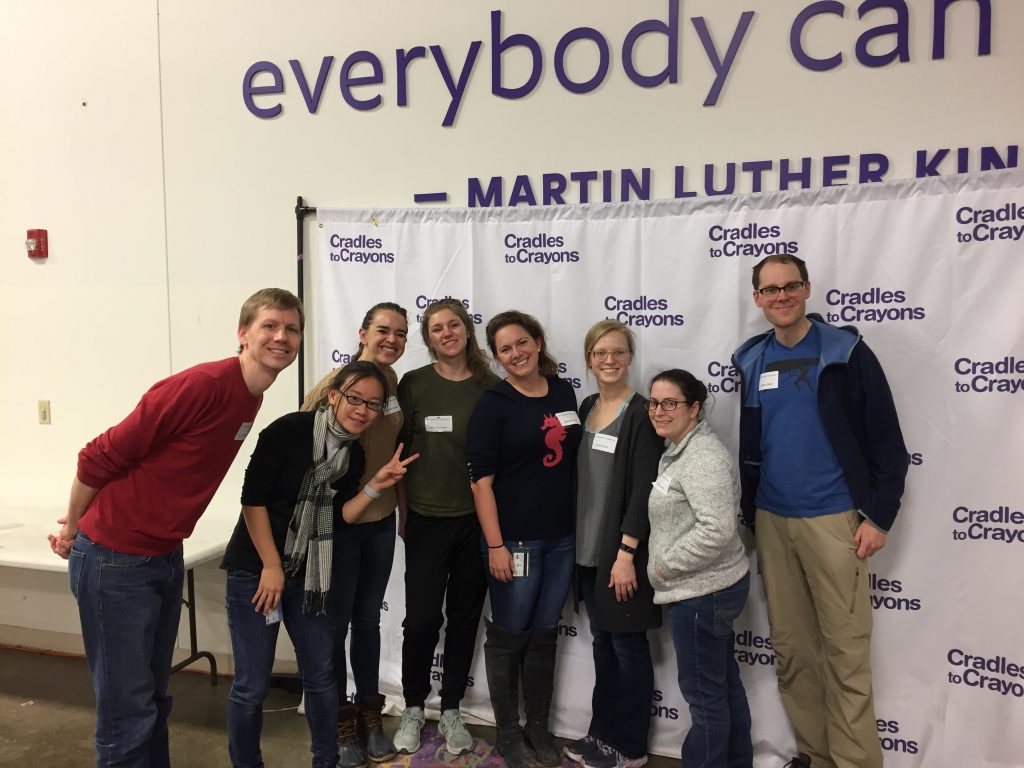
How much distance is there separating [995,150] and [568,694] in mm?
2461

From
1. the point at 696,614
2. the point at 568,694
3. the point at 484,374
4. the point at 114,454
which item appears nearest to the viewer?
the point at 114,454

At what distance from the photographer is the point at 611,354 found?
2.18 metres

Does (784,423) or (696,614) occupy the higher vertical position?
(784,423)

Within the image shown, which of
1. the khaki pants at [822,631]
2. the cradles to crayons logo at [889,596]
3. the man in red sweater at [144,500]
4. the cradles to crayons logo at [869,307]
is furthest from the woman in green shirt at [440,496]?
the cradles to crayons logo at [889,596]

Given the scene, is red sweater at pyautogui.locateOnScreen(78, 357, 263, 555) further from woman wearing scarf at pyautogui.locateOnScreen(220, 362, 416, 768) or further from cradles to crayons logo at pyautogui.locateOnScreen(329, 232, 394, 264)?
cradles to crayons logo at pyautogui.locateOnScreen(329, 232, 394, 264)

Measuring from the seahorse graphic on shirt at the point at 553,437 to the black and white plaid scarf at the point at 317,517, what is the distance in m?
0.65

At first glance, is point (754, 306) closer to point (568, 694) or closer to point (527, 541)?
point (527, 541)

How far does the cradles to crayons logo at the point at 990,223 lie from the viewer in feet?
7.00

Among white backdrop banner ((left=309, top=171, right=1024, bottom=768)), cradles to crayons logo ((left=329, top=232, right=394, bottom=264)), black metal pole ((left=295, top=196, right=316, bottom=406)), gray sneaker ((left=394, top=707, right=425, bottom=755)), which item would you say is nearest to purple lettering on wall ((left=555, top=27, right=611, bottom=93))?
white backdrop banner ((left=309, top=171, right=1024, bottom=768))

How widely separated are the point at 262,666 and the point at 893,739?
214 cm

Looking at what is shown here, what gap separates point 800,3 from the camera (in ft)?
7.64

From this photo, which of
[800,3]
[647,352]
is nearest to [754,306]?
[647,352]

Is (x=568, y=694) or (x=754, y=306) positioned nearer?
(x=754, y=306)

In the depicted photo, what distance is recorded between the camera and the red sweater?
1664 millimetres
